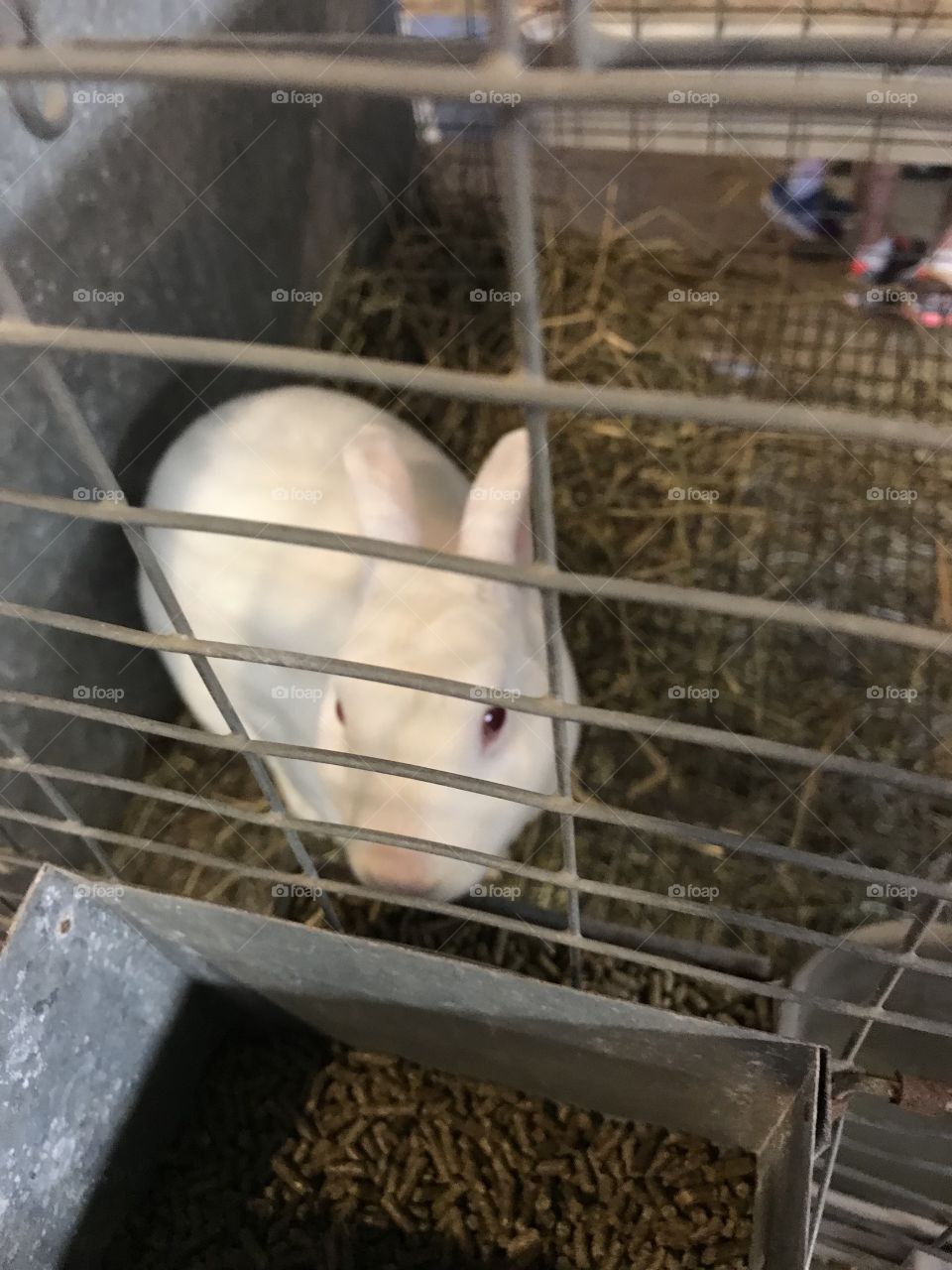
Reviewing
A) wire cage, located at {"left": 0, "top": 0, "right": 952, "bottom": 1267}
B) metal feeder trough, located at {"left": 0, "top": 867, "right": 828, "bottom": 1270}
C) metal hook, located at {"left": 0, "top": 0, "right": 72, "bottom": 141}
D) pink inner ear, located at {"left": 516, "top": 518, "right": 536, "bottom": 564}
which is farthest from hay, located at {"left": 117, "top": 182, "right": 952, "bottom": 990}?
metal hook, located at {"left": 0, "top": 0, "right": 72, "bottom": 141}

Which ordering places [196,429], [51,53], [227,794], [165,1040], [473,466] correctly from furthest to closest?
[473,466]
[227,794]
[196,429]
[165,1040]
[51,53]

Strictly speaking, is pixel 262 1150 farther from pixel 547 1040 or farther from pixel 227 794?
pixel 227 794

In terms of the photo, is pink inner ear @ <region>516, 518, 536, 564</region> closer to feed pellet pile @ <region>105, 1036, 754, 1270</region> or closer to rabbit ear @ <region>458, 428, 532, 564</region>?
rabbit ear @ <region>458, 428, 532, 564</region>

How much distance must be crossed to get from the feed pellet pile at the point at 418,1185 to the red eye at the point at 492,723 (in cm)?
53

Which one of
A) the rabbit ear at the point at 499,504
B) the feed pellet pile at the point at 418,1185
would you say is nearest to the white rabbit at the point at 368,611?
the rabbit ear at the point at 499,504

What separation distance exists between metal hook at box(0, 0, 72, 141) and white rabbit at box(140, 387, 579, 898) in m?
0.57

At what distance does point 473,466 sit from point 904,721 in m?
0.99

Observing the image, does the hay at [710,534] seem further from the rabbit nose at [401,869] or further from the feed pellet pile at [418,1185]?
the rabbit nose at [401,869]

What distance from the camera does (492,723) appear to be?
132 centimetres

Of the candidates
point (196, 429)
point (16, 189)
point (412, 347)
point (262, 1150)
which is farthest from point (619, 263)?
point (262, 1150)

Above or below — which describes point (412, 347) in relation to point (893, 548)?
above

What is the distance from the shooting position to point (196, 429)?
1.70 m

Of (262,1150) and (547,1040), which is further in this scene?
(262,1150)

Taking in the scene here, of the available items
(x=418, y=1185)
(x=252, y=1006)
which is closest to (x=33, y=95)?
(x=252, y=1006)
